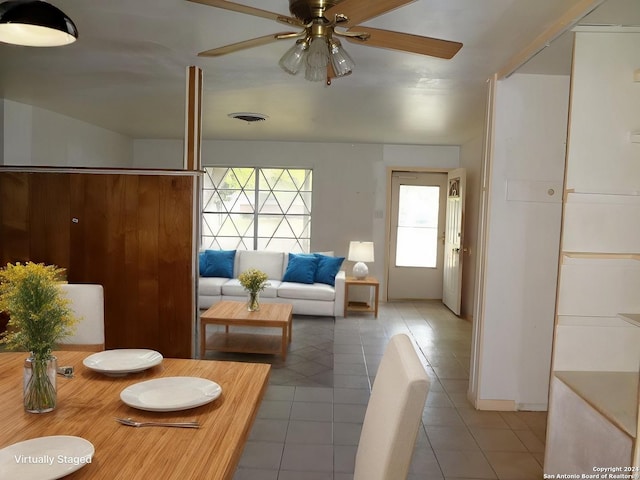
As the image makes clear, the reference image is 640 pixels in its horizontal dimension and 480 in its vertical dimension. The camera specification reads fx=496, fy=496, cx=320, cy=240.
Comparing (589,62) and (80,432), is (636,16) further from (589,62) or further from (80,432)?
(80,432)

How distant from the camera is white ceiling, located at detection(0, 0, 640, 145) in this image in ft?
7.86

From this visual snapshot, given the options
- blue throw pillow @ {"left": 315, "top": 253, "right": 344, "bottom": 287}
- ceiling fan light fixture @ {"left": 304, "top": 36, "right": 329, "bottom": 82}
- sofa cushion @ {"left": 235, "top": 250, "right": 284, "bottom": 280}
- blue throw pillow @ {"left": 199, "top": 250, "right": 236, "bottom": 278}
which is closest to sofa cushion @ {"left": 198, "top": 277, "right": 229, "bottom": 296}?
blue throw pillow @ {"left": 199, "top": 250, "right": 236, "bottom": 278}

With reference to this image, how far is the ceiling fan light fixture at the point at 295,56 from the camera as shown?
1.69m

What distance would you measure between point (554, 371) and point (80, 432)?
2.11 metres

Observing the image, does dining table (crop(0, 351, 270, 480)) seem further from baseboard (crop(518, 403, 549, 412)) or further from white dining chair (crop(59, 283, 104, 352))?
baseboard (crop(518, 403, 549, 412))

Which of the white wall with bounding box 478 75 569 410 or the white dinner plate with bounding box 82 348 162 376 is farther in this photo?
the white wall with bounding box 478 75 569 410

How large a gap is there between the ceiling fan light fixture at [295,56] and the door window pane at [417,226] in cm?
550

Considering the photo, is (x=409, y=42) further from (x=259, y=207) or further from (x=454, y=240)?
(x=259, y=207)

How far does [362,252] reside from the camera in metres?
6.42

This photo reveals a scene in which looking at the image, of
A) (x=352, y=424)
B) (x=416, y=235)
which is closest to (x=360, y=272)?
(x=416, y=235)

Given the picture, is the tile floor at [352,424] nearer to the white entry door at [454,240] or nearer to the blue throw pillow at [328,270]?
the blue throw pillow at [328,270]

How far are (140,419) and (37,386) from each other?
1.01 ft

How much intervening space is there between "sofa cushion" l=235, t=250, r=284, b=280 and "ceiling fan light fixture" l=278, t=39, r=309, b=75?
15.9 ft

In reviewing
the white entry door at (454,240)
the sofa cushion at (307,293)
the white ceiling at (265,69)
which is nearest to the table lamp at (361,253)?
the sofa cushion at (307,293)
